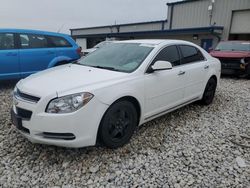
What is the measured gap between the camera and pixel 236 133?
3701 millimetres

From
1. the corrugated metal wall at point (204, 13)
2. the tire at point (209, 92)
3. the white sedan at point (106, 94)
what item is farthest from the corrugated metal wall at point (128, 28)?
the white sedan at point (106, 94)

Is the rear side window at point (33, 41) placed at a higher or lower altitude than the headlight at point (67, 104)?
higher

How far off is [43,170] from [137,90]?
158 cm

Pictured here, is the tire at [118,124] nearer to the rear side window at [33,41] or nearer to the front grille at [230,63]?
the rear side window at [33,41]

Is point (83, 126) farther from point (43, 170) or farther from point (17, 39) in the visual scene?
point (17, 39)

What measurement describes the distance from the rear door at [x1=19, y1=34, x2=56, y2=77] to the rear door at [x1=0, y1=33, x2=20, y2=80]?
0.54 ft

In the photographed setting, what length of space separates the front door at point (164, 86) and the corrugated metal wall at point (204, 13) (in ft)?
44.6

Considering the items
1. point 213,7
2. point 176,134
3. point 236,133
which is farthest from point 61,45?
point 213,7

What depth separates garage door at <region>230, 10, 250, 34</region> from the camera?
47.6 ft

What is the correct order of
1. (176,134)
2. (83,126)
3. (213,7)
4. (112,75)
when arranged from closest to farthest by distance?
(83,126) → (112,75) → (176,134) → (213,7)

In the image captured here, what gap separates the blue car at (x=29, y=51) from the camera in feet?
18.3

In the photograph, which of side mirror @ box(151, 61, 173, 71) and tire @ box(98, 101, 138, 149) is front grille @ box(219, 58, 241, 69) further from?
tire @ box(98, 101, 138, 149)

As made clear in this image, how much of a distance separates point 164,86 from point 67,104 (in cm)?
168

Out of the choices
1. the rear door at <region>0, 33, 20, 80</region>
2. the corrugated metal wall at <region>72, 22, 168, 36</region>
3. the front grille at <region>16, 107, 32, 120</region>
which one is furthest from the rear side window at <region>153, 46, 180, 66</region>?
the corrugated metal wall at <region>72, 22, 168, 36</region>
